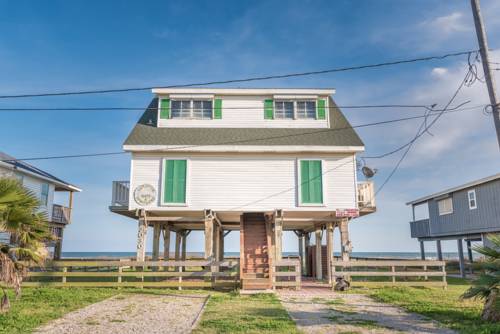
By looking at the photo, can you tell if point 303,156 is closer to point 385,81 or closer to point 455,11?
point 385,81

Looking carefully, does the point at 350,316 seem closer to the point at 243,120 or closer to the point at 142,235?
the point at 142,235

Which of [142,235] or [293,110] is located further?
[293,110]

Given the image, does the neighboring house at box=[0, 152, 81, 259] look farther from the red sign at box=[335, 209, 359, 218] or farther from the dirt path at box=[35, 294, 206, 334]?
the red sign at box=[335, 209, 359, 218]

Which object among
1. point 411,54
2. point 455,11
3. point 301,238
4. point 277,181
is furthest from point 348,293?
point 301,238

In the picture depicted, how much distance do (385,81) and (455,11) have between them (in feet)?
19.2

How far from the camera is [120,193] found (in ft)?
57.2

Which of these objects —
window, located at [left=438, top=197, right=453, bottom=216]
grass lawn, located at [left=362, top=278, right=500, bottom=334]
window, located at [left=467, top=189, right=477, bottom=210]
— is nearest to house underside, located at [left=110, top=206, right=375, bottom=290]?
grass lawn, located at [left=362, top=278, right=500, bottom=334]

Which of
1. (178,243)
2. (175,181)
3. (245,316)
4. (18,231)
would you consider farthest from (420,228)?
(18,231)

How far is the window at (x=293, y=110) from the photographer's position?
61.4 feet

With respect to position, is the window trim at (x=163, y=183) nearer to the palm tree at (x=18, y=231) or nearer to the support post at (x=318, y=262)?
the palm tree at (x=18, y=231)

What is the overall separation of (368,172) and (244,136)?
→ 620 cm

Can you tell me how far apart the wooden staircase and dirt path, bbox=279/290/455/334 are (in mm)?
3156

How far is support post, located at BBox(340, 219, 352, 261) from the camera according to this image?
16422 millimetres

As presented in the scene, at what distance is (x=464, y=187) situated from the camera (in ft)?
76.1
